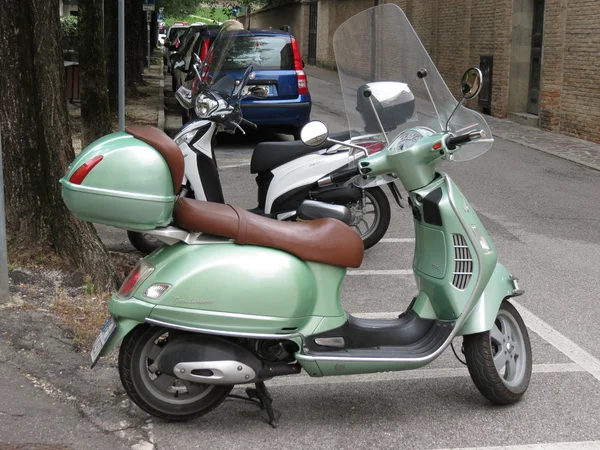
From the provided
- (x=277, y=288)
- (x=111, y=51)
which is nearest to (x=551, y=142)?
(x=111, y=51)

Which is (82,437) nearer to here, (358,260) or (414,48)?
(358,260)

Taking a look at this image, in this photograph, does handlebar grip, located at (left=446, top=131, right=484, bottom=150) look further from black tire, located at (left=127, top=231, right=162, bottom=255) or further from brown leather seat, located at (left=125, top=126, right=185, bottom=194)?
black tire, located at (left=127, top=231, right=162, bottom=255)

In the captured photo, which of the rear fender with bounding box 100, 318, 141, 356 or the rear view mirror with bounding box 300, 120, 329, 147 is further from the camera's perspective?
the rear view mirror with bounding box 300, 120, 329, 147

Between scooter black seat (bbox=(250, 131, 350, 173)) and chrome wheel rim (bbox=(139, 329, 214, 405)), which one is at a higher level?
scooter black seat (bbox=(250, 131, 350, 173))

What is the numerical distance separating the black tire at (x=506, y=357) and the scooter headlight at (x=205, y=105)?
11.7 feet

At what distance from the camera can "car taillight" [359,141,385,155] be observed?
5.05m

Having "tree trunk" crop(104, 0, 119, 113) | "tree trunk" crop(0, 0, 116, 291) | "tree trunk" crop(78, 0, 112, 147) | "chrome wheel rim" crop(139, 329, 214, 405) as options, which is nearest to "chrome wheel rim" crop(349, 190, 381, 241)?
"tree trunk" crop(0, 0, 116, 291)

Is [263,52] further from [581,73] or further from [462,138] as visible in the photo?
[462,138]

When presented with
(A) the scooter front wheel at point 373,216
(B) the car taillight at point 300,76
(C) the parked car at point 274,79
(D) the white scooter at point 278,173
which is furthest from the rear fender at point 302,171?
(B) the car taillight at point 300,76

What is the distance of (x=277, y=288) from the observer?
411 centimetres

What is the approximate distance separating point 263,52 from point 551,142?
5532mm

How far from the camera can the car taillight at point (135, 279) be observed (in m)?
4.11

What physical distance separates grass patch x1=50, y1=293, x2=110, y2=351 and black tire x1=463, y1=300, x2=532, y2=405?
7.16 feet

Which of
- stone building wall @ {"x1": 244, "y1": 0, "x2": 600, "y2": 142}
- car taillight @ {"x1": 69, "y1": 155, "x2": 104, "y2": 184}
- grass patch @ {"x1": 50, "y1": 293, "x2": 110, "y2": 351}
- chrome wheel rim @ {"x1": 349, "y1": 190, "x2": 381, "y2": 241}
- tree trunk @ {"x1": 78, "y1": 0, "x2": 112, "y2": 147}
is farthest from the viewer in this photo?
stone building wall @ {"x1": 244, "y1": 0, "x2": 600, "y2": 142}
